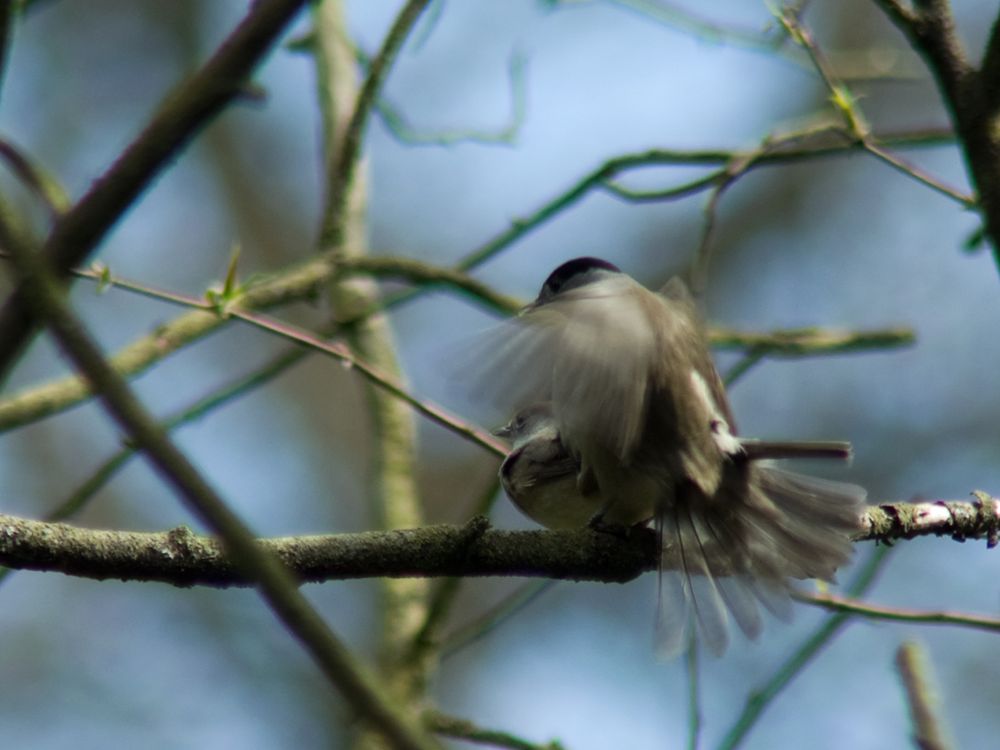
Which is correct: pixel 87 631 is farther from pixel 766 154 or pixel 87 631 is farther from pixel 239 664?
pixel 766 154

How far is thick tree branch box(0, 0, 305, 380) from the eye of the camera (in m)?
0.84

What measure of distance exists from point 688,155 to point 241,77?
2.84 meters

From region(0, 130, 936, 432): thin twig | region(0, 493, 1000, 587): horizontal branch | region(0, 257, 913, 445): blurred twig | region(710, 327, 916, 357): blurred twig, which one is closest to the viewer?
region(0, 493, 1000, 587): horizontal branch

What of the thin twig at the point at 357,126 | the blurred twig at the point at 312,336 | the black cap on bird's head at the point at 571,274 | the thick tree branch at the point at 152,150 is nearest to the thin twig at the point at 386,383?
the blurred twig at the point at 312,336

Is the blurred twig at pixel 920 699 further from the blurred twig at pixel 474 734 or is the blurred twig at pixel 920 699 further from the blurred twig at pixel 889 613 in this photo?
the blurred twig at pixel 474 734

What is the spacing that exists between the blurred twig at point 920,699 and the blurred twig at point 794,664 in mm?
647

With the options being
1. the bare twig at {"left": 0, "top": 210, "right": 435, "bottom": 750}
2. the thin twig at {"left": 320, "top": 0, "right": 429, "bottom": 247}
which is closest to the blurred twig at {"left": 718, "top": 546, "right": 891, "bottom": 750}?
the thin twig at {"left": 320, "top": 0, "right": 429, "bottom": 247}

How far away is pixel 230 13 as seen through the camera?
10.1 meters

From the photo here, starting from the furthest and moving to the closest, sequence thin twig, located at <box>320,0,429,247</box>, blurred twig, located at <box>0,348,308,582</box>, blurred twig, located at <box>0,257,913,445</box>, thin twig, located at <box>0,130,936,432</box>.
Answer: thin twig, located at <box>320,0,429,247</box>
thin twig, located at <box>0,130,936,432</box>
blurred twig, located at <box>0,348,308,582</box>
blurred twig, located at <box>0,257,913,445</box>

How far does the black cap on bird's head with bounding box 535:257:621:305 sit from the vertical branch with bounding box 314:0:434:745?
66 cm

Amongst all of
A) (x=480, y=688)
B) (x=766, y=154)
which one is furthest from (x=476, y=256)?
(x=480, y=688)

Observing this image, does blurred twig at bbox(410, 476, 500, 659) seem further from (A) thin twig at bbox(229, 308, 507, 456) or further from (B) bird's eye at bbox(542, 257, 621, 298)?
(B) bird's eye at bbox(542, 257, 621, 298)

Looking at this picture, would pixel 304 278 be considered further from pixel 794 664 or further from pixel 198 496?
pixel 198 496

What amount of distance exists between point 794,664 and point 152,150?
7.93ft
